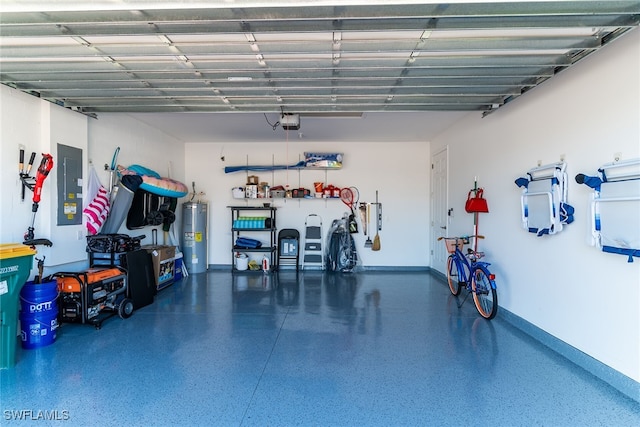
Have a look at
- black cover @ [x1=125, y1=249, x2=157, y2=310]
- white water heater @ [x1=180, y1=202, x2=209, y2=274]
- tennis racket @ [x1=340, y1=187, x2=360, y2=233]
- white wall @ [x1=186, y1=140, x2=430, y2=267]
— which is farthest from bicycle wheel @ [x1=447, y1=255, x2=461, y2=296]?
white water heater @ [x1=180, y1=202, x2=209, y2=274]

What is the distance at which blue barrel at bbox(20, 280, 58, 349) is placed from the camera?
3.02 m

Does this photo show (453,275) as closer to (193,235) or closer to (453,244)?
(453,244)

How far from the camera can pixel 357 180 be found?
698cm

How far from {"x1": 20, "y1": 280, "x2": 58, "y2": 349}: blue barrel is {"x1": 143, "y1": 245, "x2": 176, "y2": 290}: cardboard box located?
1842mm

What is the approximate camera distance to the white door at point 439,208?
235 inches

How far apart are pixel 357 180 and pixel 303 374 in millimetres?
4883

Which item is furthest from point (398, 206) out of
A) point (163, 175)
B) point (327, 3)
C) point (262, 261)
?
point (327, 3)

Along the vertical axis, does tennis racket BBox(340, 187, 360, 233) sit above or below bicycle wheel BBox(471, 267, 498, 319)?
above

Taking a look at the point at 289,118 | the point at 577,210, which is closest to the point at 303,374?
the point at 577,210

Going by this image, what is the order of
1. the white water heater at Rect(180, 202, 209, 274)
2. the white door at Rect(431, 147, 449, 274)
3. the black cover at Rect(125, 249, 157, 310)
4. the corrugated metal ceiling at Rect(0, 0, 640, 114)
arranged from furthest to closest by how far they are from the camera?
the white water heater at Rect(180, 202, 209, 274) → the white door at Rect(431, 147, 449, 274) → the black cover at Rect(125, 249, 157, 310) → the corrugated metal ceiling at Rect(0, 0, 640, 114)

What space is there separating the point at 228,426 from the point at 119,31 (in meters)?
2.83

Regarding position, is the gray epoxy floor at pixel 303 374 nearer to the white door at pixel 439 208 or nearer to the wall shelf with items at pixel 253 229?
the white door at pixel 439 208

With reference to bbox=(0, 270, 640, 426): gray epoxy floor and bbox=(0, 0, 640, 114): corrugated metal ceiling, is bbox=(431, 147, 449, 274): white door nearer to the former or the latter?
bbox=(0, 270, 640, 426): gray epoxy floor

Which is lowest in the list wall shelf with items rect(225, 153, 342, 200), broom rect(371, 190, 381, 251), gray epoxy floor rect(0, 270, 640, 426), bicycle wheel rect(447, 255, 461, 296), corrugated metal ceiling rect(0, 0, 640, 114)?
gray epoxy floor rect(0, 270, 640, 426)
